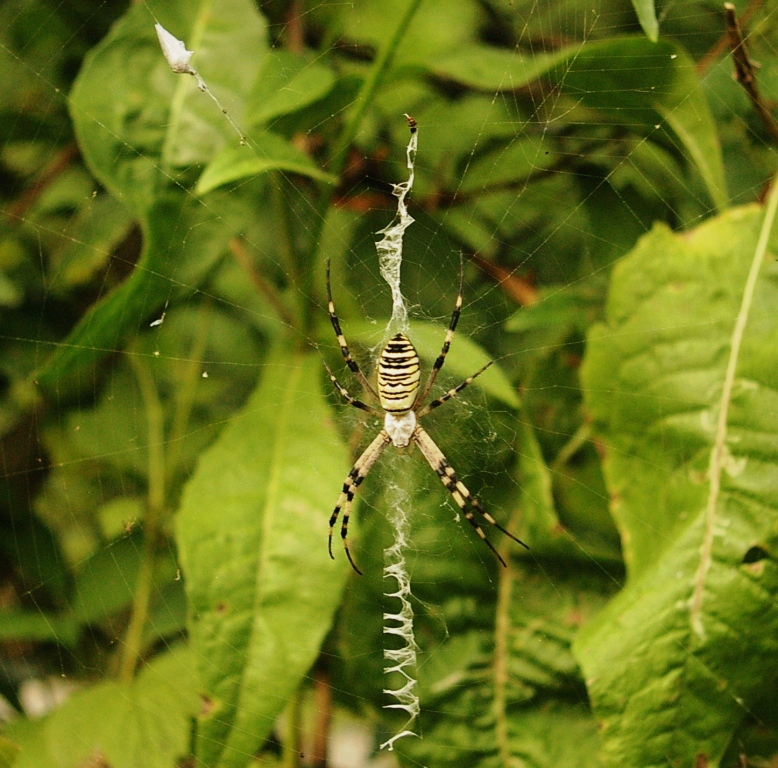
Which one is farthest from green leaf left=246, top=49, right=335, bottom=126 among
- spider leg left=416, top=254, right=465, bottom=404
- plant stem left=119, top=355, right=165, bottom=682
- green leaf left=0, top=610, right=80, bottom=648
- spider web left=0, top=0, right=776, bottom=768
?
green leaf left=0, top=610, right=80, bottom=648

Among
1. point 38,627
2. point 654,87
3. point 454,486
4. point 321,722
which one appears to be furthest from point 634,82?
point 38,627

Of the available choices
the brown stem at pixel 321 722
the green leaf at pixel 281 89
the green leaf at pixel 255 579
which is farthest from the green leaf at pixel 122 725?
the green leaf at pixel 281 89

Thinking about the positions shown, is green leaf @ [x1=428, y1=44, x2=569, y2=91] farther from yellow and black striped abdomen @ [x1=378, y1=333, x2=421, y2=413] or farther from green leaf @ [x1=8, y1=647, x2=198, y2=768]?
green leaf @ [x1=8, y1=647, x2=198, y2=768]

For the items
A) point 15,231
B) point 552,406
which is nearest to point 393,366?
point 552,406

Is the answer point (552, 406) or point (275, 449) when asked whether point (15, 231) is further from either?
point (552, 406)

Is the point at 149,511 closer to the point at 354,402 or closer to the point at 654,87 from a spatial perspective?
the point at 354,402

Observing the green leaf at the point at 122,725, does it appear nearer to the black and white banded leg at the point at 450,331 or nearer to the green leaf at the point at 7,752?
the green leaf at the point at 7,752
